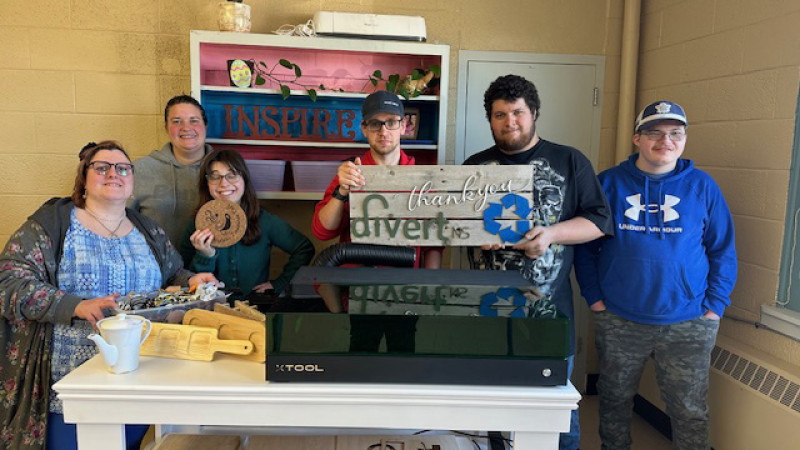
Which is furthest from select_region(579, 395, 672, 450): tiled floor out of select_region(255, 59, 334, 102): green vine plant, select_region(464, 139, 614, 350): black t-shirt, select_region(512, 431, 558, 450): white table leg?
select_region(255, 59, 334, 102): green vine plant

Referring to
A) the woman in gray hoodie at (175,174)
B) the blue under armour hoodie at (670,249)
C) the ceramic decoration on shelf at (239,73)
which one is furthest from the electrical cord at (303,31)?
the blue under armour hoodie at (670,249)

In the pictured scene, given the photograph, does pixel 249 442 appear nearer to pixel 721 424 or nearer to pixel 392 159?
pixel 392 159

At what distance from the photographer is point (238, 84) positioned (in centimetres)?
271

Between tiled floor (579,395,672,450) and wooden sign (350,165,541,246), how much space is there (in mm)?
1759

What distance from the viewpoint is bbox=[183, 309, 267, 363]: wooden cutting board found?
1.28 metres

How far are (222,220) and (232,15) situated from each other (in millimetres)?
1270

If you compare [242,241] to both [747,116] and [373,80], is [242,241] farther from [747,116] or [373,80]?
[747,116]

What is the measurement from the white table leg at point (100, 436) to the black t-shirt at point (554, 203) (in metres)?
1.26

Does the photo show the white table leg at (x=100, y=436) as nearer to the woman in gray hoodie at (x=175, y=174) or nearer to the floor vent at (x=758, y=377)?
the woman in gray hoodie at (x=175, y=174)

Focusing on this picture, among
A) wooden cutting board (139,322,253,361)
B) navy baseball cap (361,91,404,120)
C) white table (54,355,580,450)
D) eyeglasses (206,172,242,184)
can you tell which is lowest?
white table (54,355,580,450)

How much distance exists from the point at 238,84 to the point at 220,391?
Result: 1936 millimetres

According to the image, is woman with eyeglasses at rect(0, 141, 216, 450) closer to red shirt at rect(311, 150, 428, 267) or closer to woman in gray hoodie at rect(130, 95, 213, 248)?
red shirt at rect(311, 150, 428, 267)

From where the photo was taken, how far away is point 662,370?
2.23 meters

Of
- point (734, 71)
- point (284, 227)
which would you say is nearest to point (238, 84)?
point (284, 227)
